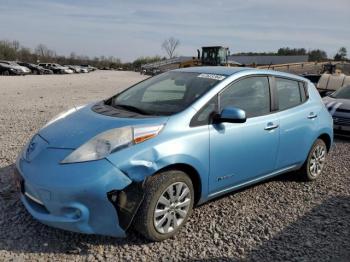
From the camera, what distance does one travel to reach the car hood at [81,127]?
3457 mm

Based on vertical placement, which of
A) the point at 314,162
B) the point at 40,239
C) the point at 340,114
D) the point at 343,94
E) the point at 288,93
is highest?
the point at 288,93

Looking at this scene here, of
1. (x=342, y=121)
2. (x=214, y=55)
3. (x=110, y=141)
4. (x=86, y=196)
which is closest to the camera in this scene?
(x=86, y=196)

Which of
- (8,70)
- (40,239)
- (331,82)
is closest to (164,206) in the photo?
(40,239)

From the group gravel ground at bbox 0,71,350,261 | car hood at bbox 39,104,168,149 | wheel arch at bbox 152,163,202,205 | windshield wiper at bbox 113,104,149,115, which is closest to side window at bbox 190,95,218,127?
car hood at bbox 39,104,168,149

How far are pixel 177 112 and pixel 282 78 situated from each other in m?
1.90

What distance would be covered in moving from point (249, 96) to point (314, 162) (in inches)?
69.0

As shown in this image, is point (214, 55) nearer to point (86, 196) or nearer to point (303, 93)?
point (303, 93)

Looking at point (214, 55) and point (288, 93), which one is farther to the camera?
point (214, 55)

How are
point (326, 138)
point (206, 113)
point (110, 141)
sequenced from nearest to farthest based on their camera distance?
point (110, 141) < point (206, 113) < point (326, 138)

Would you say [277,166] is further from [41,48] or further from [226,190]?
[41,48]

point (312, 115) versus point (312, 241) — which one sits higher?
point (312, 115)

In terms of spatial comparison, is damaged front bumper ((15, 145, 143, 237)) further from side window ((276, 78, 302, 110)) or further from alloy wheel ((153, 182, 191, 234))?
side window ((276, 78, 302, 110))

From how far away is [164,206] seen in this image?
352 centimetres

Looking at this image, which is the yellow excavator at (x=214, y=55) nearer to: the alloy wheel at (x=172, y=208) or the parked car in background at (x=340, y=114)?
the parked car in background at (x=340, y=114)
